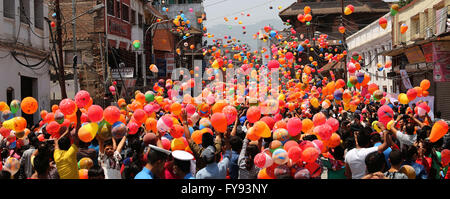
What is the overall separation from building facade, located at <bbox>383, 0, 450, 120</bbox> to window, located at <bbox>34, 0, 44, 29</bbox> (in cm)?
1588

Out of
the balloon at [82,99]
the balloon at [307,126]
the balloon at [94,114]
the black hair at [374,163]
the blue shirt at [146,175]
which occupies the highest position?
the balloon at [82,99]

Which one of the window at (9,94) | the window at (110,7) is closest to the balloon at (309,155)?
the window at (9,94)

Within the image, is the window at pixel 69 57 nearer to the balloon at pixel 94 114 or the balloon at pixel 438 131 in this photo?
the balloon at pixel 94 114

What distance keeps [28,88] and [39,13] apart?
3195 millimetres

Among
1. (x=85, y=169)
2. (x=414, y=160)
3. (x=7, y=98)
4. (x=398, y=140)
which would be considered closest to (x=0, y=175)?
(x=85, y=169)

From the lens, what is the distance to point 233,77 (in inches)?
899

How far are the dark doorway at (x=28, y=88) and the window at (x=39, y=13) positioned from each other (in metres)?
2.27

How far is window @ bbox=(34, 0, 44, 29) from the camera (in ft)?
65.0

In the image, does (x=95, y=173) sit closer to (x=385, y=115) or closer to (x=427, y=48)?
(x=385, y=115)

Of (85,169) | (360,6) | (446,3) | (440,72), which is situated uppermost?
(360,6)

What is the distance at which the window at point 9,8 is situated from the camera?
16.9 meters

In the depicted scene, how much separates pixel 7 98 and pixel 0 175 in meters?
13.4
